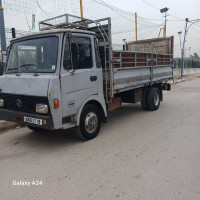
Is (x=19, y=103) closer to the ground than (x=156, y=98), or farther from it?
farther from it

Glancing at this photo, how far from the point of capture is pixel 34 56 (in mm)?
4031

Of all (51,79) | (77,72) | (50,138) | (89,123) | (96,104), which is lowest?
(50,138)

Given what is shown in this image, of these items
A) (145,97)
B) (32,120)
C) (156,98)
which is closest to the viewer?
(32,120)

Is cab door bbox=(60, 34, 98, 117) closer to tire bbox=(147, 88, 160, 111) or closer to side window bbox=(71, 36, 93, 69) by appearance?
side window bbox=(71, 36, 93, 69)

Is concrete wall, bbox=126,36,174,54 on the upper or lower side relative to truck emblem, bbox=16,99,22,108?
upper

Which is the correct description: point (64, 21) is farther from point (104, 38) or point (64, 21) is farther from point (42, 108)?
point (42, 108)

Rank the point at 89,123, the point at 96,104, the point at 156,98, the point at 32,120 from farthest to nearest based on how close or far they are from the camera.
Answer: the point at 156,98 < the point at 96,104 < the point at 89,123 < the point at 32,120

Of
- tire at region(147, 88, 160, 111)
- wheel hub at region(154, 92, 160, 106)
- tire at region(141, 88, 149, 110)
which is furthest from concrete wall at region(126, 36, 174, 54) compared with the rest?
tire at region(141, 88, 149, 110)

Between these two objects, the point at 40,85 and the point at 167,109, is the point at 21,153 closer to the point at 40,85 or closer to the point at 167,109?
the point at 40,85

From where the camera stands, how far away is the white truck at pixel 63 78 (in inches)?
146

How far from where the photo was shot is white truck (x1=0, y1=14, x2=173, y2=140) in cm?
372

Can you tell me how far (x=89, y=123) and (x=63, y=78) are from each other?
1.27 m

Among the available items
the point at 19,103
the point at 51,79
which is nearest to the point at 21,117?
the point at 19,103

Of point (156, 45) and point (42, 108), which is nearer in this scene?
point (42, 108)
